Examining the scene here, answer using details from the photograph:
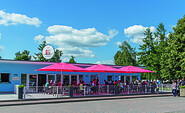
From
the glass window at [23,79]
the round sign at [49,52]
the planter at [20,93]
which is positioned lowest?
the planter at [20,93]

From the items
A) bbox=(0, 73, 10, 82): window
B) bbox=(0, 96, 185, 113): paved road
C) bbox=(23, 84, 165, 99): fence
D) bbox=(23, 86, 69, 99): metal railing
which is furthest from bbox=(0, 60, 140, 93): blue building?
bbox=(0, 96, 185, 113): paved road

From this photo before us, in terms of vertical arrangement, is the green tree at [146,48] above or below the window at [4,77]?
above

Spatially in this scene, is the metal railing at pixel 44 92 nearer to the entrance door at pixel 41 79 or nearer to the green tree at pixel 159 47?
the entrance door at pixel 41 79

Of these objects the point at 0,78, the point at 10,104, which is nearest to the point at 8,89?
the point at 0,78

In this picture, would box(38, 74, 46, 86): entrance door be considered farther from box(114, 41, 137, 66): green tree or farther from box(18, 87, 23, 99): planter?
box(114, 41, 137, 66): green tree

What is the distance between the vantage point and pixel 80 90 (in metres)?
20.0

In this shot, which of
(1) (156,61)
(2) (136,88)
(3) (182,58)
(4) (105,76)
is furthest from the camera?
(1) (156,61)

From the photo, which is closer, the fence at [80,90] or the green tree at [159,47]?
the fence at [80,90]

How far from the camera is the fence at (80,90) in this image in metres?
18.0

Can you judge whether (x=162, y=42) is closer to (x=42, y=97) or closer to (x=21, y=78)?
(x=21, y=78)

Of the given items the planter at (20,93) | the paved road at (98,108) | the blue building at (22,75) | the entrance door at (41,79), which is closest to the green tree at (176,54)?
the blue building at (22,75)

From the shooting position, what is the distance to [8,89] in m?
24.3

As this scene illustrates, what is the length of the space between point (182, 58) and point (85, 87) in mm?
22002

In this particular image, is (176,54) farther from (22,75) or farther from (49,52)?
(22,75)
